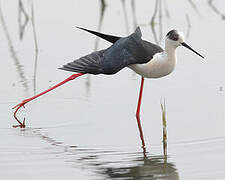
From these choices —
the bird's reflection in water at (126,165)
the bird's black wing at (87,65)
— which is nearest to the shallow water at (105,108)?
the bird's reflection in water at (126,165)

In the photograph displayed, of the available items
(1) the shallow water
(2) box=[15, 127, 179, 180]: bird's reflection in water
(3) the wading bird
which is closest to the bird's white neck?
(3) the wading bird

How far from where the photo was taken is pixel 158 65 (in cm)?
636

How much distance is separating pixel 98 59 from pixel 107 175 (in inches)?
64.5

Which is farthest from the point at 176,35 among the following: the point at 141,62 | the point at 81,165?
the point at 81,165

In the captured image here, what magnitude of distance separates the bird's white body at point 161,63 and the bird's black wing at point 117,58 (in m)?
0.05

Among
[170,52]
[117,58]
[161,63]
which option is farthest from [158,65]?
[117,58]

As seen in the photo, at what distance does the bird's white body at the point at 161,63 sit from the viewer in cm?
635

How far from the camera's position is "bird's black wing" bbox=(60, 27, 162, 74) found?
6211mm

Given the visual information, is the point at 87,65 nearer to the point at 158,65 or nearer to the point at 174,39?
the point at 158,65

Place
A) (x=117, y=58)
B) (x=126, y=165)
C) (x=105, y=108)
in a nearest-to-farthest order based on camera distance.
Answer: (x=126, y=165)
(x=117, y=58)
(x=105, y=108)

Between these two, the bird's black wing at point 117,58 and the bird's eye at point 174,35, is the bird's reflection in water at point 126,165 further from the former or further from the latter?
the bird's eye at point 174,35

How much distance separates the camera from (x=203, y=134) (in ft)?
19.6

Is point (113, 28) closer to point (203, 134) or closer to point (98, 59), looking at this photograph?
point (98, 59)

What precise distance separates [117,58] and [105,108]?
68cm
